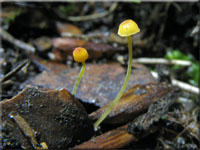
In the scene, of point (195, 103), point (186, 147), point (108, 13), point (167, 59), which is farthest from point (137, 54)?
Result: point (186, 147)

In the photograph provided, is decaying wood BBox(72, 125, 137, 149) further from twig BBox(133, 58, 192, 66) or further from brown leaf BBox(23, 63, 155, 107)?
twig BBox(133, 58, 192, 66)

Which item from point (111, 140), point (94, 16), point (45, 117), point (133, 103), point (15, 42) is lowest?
point (111, 140)

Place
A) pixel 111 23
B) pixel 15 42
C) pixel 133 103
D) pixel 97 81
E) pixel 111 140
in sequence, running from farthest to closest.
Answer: pixel 111 23 < pixel 15 42 < pixel 97 81 < pixel 133 103 < pixel 111 140

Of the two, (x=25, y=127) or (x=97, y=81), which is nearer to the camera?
(x=25, y=127)

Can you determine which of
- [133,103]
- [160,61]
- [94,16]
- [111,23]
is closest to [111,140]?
[133,103]

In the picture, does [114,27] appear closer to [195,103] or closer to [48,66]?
[48,66]

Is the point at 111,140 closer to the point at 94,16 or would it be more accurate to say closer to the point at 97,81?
the point at 97,81

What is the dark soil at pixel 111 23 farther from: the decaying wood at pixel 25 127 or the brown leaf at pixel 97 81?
the decaying wood at pixel 25 127
